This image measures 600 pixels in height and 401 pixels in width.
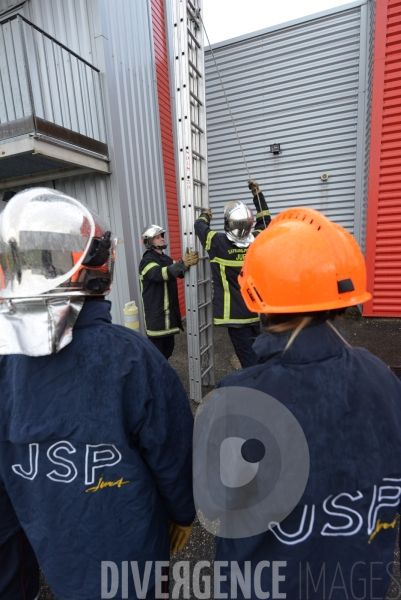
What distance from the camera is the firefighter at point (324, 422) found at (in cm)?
87

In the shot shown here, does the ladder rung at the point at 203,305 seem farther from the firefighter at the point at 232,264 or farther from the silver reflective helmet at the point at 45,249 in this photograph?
the silver reflective helmet at the point at 45,249

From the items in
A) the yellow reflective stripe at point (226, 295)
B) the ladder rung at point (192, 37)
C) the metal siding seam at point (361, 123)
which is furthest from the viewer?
the metal siding seam at point (361, 123)

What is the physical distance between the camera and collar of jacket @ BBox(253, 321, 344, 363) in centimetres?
92

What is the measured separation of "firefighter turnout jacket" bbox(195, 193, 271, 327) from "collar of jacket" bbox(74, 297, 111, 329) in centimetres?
233

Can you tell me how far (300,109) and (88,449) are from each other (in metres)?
7.62

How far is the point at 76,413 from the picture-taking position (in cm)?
103

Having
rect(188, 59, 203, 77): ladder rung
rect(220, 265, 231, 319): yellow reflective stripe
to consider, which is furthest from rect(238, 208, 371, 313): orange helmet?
rect(188, 59, 203, 77): ladder rung

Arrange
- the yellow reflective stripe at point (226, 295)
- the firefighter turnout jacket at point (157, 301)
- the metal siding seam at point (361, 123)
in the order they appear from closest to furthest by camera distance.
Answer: the yellow reflective stripe at point (226, 295), the firefighter turnout jacket at point (157, 301), the metal siding seam at point (361, 123)

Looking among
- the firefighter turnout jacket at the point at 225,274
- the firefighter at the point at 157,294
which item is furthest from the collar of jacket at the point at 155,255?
the firefighter turnout jacket at the point at 225,274

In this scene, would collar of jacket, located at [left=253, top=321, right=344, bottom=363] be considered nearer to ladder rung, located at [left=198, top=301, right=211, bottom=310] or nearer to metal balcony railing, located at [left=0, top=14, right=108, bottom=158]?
ladder rung, located at [left=198, top=301, right=211, bottom=310]

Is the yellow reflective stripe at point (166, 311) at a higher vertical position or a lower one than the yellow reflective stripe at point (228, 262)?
lower

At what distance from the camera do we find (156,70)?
6.11 metres

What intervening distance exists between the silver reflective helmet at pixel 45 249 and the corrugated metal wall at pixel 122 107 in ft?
13.7

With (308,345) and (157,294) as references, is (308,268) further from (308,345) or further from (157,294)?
(157,294)
